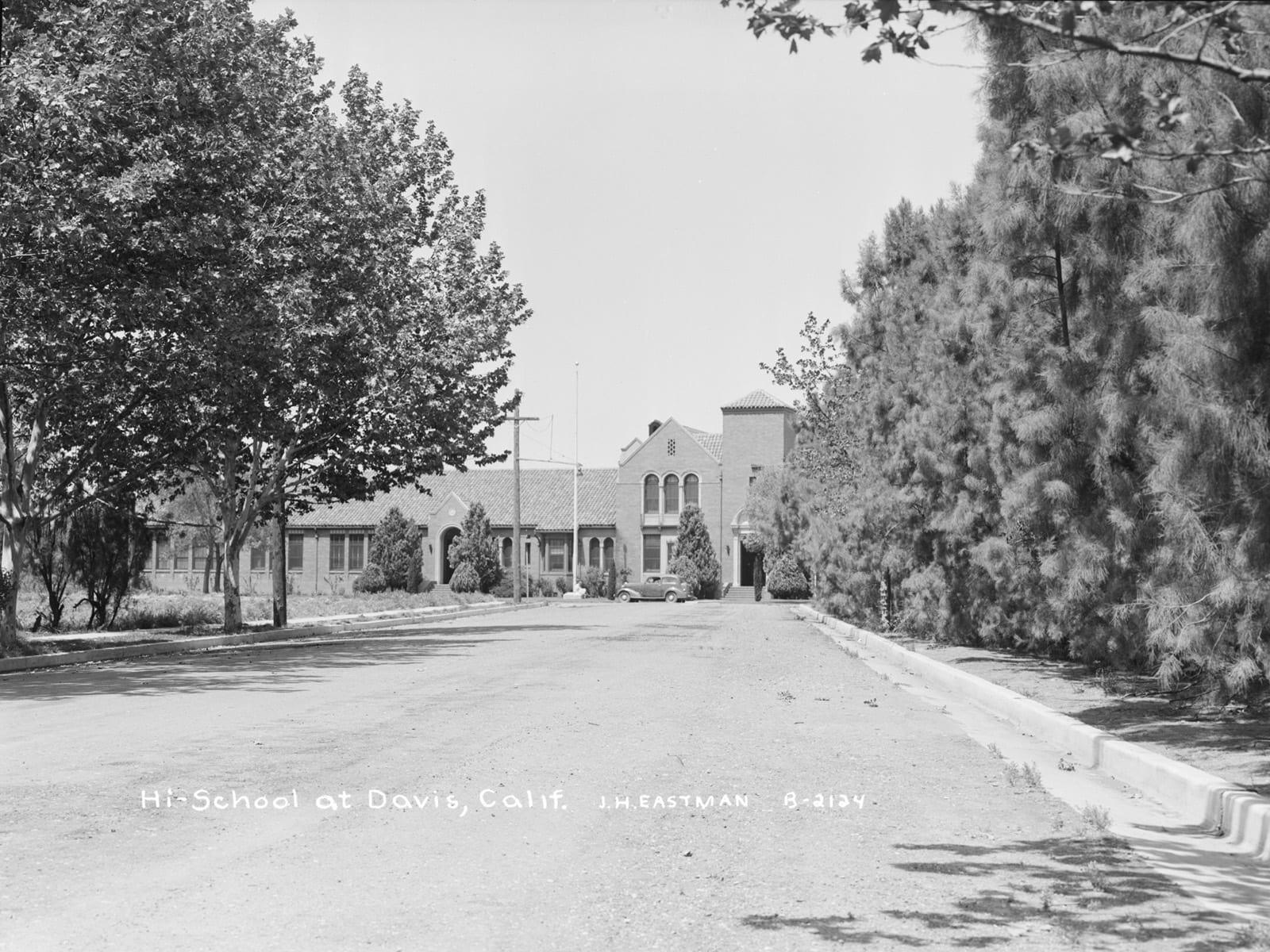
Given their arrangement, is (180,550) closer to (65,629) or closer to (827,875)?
(65,629)

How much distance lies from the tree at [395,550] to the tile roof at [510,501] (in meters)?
12.1

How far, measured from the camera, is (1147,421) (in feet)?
39.3

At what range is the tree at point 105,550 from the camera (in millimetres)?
28516

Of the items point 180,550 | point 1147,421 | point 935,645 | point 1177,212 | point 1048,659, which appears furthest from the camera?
point 180,550

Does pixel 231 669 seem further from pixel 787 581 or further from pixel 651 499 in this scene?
pixel 651 499

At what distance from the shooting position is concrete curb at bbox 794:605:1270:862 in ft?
23.8

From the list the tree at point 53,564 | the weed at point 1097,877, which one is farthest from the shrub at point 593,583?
the weed at point 1097,877

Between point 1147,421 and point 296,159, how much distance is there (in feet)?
63.5

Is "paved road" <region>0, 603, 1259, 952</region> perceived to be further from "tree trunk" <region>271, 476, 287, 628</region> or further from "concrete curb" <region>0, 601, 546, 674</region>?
"tree trunk" <region>271, 476, 287, 628</region>

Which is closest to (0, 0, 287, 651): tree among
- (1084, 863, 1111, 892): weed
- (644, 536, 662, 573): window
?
(1084, 863, 1111, 892): weed

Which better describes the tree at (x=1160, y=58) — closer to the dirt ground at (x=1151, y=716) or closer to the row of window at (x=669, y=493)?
the dirt ground at (x=1151, y=716)

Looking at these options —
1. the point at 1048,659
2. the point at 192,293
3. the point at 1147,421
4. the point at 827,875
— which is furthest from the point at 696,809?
the point at 192,293

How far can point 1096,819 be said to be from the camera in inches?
301

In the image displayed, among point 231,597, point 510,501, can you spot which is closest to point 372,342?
point 231,597
